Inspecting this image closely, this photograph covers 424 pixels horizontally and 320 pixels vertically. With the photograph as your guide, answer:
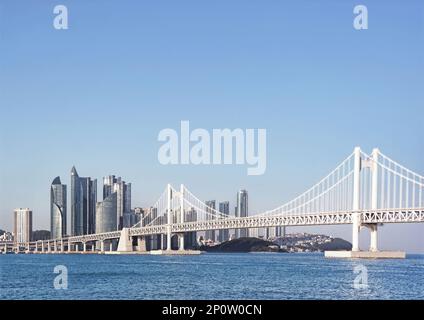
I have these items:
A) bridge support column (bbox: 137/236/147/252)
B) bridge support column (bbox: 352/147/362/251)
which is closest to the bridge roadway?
bridge support column (bbox: 352/147/362/251)

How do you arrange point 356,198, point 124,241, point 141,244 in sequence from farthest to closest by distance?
point 141,244
point 124,241
point 356,198

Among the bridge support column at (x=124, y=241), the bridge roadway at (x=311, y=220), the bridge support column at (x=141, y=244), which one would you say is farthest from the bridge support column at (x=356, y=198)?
the bridge support column at (x=141, y=244)

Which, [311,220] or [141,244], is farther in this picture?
[141,244]

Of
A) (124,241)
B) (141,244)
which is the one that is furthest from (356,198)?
(141,244)

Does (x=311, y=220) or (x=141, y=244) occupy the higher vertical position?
(x=311, y=220)

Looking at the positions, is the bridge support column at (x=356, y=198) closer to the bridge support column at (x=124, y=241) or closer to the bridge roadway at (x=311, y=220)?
the bridge roadway at (x=311, y=220)

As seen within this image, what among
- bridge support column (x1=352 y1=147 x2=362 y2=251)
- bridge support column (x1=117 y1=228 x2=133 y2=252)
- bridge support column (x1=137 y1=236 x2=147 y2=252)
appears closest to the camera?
bridge support column (x1=352 y1=147 x2=362 y2=251)

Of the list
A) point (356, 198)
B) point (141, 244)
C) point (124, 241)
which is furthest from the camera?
point (141, 244)

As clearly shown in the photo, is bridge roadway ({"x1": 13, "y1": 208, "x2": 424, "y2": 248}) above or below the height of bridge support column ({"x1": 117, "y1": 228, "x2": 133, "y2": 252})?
above

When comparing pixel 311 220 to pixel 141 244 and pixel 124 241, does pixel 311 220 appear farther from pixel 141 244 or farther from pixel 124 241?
pixel 141 244

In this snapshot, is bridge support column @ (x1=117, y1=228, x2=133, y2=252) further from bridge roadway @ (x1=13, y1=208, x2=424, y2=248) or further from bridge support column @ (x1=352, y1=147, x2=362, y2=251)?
bridge support column @ (x1=352, y1=147, x2=362, y2=251)

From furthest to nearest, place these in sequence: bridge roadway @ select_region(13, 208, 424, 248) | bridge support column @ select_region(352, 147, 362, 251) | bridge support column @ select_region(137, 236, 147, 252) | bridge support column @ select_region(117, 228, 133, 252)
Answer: bridge support column @ select_region(137, 236, 147, 252), bridge support column @ select_region(117, 228, 133, 252), bridge support column @ select_region(352, 147, 362, 251), bridge roadway @ select_region(13, 208, 424, 248)
